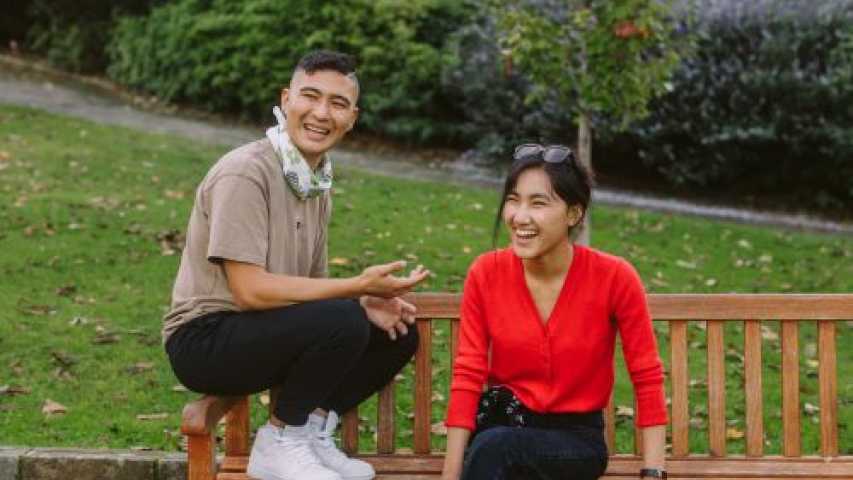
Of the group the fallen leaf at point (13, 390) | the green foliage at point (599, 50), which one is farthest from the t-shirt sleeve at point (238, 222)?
the green foliage at point (599, 50)

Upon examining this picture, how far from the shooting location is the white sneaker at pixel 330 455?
14.9ft

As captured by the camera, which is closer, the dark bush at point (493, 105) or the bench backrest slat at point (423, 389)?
the bench backrest slat at point (423, 389)

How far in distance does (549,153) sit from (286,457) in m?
1.28

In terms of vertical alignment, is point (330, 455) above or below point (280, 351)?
below

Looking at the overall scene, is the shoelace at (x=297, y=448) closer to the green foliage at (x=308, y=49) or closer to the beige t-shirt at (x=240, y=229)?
the beige t-shirt at (x=240, y=229)

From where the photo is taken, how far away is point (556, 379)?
429cm

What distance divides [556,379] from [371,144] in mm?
10002

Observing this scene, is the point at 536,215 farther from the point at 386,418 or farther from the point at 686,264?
the point at 686,264

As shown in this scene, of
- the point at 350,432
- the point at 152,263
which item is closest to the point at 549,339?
the point at 350,432

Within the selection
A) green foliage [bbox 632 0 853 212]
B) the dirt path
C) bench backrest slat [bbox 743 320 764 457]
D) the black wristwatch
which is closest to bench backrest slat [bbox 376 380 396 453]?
the black wristwatch

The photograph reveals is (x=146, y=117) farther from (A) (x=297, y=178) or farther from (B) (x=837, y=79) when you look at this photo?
(A) (x=297, y=178)

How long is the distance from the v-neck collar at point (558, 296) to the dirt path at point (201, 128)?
23.9 ft

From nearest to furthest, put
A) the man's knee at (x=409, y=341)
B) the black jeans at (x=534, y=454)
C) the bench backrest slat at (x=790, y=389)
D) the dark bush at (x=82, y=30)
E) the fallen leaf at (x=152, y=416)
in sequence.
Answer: the black jeans at (x=534, y=454), the man's knee at (x=409, y=341), the bench backrest slat at (x=790, y=389), the fallen leaf at (x=152, y=416), the dark bush at (x=82, y=30)

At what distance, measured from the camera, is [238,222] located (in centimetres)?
428
